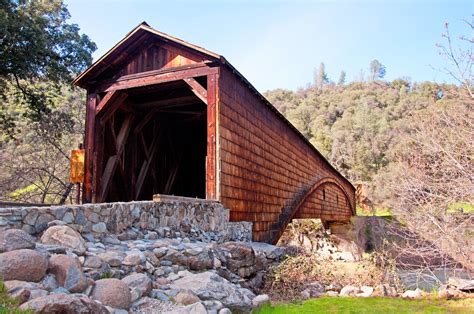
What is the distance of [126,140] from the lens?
956 centimetres

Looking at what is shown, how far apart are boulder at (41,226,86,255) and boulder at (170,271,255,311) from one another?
1.00m

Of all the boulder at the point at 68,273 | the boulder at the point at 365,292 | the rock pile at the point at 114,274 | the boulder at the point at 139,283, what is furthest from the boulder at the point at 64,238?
the boulder at the point at 365,292

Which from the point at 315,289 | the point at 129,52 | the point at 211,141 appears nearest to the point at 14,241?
the point at 211,141

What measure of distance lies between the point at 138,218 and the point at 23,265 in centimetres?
204

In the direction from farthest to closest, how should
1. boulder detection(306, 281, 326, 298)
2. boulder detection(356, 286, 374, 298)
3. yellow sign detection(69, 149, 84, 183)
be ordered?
1. yellow sign detection(69, 149, 84, 183)
2. boulder detection(306, 281, 326, 298)
3. boulder detection(356, 286, 374, 298)

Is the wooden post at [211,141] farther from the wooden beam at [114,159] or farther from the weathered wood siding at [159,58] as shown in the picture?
the wooden beam at [114,159]

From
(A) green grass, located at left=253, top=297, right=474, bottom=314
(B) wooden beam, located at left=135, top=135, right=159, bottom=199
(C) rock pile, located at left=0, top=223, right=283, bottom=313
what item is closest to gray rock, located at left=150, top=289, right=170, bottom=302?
(C) rock pile, located at left=0, top=223, right=283, bottom=313

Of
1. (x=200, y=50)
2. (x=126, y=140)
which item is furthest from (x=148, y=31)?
(x=126, y=140)

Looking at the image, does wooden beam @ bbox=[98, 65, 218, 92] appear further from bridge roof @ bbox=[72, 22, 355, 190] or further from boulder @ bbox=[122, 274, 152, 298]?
boulder @ bbox=[122, 274, 152, 298]

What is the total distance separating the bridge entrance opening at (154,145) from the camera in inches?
352

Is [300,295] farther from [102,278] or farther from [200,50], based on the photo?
[200,50]

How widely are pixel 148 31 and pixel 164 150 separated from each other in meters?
4.60

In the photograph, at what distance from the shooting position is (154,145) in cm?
1081

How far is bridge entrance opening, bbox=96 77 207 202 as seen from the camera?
352 inches
